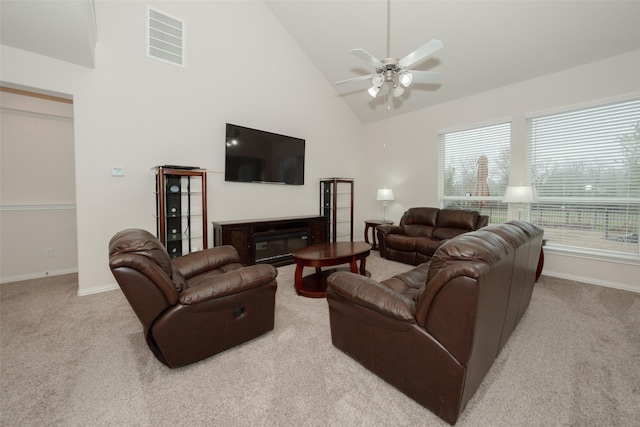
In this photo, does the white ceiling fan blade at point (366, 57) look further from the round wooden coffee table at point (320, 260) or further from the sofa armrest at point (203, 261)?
the sofa armrest at point (203, 261)

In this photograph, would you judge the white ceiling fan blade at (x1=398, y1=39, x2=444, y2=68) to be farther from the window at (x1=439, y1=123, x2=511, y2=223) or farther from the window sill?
the window sill

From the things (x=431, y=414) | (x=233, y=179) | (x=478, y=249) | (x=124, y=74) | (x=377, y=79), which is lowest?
(x=431, y=414)

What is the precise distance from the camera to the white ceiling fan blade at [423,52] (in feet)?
7.00

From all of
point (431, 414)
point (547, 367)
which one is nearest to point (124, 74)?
point (431, 414)

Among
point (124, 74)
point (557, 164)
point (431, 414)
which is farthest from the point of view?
point (557, 164)

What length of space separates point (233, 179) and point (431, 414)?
368 centimetres

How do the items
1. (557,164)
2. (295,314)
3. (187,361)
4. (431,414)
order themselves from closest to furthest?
(431,414), (187,361), (295,314), (557,164)

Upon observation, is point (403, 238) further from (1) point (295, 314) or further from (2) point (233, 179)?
(2) point (233, 179)

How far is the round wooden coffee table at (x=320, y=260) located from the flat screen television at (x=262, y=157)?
174cm

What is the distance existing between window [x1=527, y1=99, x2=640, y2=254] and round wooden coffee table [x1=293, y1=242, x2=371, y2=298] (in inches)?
115

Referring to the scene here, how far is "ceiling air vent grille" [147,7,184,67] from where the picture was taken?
329 cm

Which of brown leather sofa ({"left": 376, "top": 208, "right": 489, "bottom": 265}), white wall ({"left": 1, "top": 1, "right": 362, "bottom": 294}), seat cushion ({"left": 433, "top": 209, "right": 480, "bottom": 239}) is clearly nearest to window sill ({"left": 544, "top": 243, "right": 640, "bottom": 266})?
brown leather sofa ({"left": 376, "top": 208, "right": 489, "bottom": 265})

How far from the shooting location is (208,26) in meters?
3.76

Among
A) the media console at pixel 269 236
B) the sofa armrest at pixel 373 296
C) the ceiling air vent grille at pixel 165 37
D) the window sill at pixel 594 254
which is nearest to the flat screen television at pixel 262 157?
the media console at pixel 269 236
